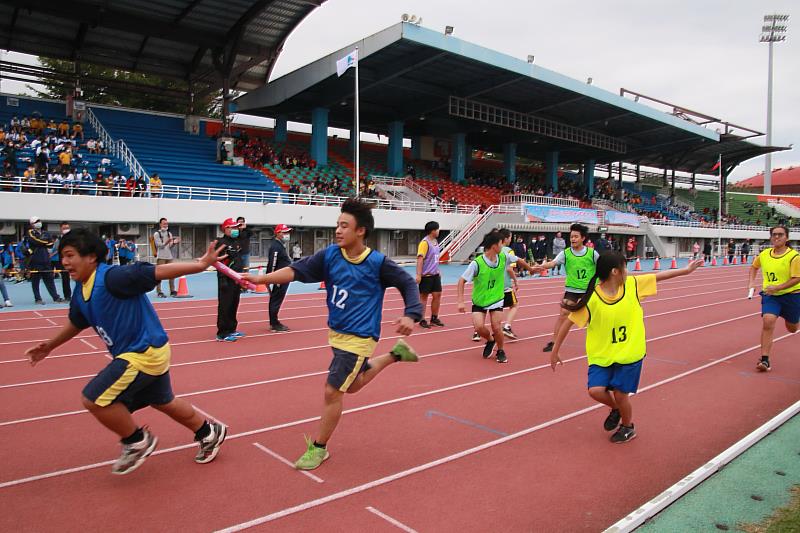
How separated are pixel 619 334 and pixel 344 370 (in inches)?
91.7

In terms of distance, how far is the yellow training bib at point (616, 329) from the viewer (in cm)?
490

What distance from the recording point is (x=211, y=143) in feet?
111

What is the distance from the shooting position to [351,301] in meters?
4.39

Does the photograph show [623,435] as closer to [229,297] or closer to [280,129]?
[229,297]

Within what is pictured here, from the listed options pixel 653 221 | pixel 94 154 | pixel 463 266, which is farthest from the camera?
pixel 653 221

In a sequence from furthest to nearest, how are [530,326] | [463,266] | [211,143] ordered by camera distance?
[211,143], [463,266], [530,326]

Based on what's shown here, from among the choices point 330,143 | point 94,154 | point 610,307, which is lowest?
point 610,307

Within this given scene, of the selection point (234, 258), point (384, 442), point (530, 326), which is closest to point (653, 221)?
point (530, 326)

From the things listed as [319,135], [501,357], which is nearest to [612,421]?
[501,357]

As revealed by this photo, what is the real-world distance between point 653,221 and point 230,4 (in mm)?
36103

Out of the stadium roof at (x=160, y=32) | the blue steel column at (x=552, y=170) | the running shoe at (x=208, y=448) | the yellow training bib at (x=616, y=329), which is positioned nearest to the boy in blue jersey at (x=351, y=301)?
the running shoe at (x=208, y=448)

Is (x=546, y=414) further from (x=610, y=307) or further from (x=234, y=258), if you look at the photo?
(x=234, y=258)

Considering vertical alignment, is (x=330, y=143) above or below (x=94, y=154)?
above

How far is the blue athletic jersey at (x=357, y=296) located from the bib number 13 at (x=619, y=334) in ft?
6.59
